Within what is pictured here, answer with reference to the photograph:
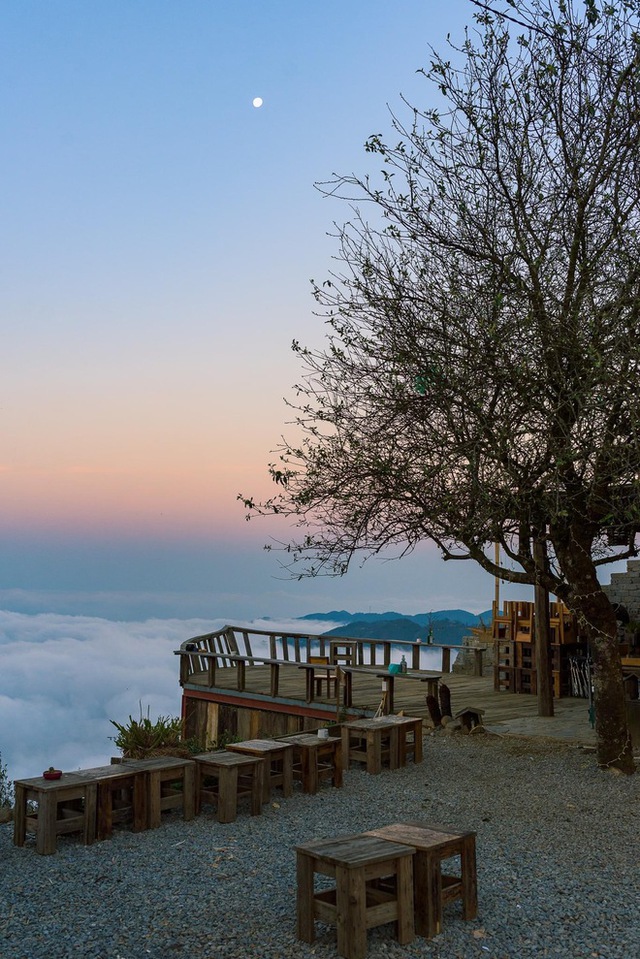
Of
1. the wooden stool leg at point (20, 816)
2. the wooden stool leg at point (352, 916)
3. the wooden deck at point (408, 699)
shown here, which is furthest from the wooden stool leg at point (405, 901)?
the wooden deck at point (408, 699)

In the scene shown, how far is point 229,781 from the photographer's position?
7719mm

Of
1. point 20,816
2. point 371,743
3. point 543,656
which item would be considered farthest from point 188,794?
point 543,656

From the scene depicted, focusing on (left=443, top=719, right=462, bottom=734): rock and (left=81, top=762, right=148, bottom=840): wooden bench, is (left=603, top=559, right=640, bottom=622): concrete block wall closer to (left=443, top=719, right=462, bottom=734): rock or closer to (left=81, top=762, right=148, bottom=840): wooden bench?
(left=443, top=719, right=462, bottom=734): rock

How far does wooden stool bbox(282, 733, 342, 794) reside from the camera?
29.1ft

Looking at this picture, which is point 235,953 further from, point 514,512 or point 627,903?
point 514,512

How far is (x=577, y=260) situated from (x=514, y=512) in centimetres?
292

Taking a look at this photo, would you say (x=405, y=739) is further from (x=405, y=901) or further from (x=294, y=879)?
(x=405, y=901)

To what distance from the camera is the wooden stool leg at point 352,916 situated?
4652 millimetres

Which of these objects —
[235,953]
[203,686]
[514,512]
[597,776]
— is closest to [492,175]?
[514,512]

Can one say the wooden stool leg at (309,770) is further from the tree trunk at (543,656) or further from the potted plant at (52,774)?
the tree trunk at (543,656)

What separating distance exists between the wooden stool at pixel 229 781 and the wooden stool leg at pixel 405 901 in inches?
119

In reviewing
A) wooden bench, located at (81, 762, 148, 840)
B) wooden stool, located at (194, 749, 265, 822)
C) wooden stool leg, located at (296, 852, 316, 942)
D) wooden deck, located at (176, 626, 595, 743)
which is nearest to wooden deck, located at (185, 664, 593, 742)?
wooden deck, located at (176, 626, 595, 743)

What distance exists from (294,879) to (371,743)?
4282 millimetres

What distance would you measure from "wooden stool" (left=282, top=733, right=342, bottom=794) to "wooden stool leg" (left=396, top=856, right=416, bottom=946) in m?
3.96
